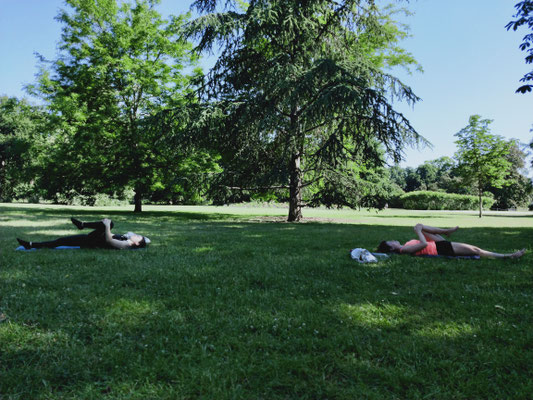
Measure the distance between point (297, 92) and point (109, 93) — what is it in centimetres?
1273

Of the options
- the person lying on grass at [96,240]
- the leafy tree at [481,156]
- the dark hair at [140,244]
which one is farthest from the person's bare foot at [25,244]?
the leafy tree at [481,156]

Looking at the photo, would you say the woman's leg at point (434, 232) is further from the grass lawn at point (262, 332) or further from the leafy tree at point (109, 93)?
the leafy tree at point (109, 93)

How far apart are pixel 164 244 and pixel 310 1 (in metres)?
12.0

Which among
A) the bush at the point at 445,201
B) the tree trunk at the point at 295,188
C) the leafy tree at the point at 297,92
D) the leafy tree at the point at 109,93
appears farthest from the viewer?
the bush at the point at 445,201

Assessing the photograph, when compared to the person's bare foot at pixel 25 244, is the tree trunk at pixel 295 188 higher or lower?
higher

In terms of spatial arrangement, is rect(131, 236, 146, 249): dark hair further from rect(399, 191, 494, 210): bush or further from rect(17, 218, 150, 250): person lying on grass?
rect(399, 191, 494, 210): bush

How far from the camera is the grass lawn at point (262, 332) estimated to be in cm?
188

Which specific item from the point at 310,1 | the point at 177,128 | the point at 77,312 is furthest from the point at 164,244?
the point at 310,1

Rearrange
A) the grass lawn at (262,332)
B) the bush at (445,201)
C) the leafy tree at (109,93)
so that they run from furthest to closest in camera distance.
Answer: the bush at (445,201)
the leafy tree at (109,93)
the grass lawn at (262,332)

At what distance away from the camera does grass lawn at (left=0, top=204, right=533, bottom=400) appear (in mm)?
1876

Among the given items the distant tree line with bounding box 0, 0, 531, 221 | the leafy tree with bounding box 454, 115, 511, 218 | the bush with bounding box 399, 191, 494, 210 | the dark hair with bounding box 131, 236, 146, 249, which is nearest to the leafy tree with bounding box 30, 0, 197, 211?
the distant tree line with bounding box 0, 0, 531, 221

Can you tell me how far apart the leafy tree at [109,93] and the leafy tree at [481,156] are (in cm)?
2143

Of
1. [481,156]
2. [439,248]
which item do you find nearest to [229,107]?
[439,248]

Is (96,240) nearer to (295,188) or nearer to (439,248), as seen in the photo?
(439,248)
